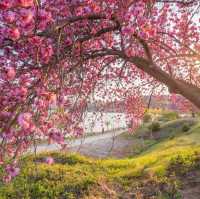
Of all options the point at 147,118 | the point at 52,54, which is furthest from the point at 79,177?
the point at 147,118

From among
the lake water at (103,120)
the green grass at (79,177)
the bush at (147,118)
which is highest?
the bush at (147,118)

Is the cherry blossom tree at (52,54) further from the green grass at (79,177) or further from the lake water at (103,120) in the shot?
the green grass at (79,177)

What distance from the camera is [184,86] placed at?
31.0ft

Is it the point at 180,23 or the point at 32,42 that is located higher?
the point at 180,23

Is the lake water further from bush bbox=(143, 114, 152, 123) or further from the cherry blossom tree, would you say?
bush bbox=(143, 114, 152, 123)

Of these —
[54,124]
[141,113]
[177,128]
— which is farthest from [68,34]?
[177,128]

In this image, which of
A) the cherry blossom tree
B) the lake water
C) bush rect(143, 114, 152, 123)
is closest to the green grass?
the lake water

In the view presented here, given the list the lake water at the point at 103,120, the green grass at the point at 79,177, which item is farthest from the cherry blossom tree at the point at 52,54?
the green grass at the point at 79,177

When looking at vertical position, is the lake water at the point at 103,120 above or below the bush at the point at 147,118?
below

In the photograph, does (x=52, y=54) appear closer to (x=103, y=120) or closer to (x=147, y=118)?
(x=103, y=120)

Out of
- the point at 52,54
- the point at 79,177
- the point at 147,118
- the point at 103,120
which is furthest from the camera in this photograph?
the point at 147,118

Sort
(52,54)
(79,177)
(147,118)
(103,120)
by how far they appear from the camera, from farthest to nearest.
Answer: (147,118) < (79,177) < (103,120) < (52,54)

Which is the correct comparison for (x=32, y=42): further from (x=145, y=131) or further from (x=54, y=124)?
(x=145, y=131)

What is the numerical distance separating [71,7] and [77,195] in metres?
8.71
